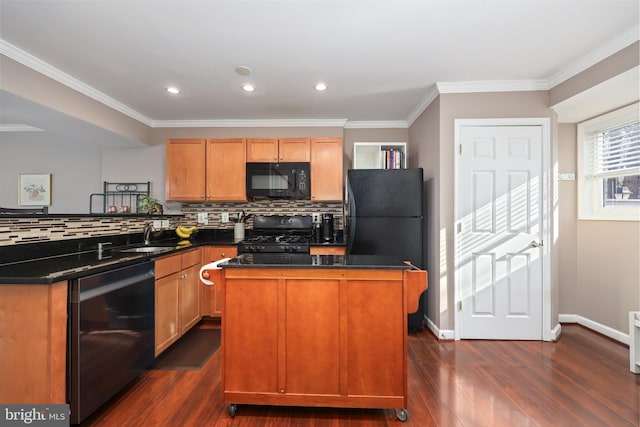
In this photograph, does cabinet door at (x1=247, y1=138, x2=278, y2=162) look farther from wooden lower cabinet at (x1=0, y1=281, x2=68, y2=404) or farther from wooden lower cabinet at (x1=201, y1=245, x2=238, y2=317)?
wooden lower cabinet at (x1=0, y1=281, x2=68, y2=404)

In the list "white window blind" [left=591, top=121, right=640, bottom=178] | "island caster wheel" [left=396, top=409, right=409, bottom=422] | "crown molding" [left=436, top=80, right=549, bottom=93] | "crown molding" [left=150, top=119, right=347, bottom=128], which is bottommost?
"island caster wheel" [left=396, top=409, right=409, bottom=422]

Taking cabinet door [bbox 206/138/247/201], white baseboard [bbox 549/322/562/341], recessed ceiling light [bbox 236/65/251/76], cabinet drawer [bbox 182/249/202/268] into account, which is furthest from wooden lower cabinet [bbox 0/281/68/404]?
white baseboard [bbox 549/322/562/341]

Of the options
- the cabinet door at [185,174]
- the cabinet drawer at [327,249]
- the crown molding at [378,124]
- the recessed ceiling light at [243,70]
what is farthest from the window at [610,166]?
the cabinet door at [185,174]

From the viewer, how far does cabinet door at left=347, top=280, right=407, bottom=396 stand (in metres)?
1.65

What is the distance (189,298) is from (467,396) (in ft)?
8.15

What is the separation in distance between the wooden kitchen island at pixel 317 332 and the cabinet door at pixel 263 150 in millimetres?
2075

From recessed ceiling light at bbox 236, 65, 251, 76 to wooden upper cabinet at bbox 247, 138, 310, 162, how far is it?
108 centimetres

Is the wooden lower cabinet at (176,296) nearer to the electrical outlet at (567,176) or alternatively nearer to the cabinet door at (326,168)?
the cabinet door at (326,168)

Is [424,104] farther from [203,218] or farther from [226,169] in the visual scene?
[203,218]

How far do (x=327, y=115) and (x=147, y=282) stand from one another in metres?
2.58

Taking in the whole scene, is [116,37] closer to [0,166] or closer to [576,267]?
[0,166]

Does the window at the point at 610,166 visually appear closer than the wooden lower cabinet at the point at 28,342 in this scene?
No

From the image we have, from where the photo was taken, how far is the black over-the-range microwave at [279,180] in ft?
11.4

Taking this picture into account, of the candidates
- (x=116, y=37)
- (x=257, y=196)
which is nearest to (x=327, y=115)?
(x=257, y=196)
